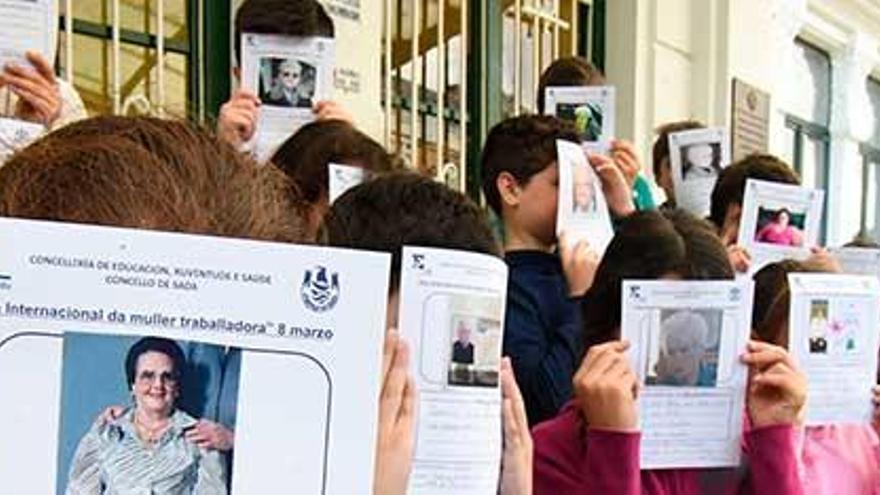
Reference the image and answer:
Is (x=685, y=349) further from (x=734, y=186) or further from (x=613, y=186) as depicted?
(x=734, y=186)

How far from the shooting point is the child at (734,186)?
247 centimetres

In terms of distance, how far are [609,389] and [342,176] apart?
1.36 feet

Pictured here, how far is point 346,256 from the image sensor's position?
69 centimetres

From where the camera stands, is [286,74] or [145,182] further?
[286,74]

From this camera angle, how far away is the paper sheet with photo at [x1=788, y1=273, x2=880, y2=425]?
173 centimetres

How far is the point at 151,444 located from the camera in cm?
66

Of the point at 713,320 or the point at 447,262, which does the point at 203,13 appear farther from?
the point at 447,262

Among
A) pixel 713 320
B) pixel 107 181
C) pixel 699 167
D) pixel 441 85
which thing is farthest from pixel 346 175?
pixel 441 85

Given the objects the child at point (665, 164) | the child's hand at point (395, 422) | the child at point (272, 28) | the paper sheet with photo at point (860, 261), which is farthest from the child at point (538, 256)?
the child's hand at point (395, 422)

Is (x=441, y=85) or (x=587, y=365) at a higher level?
(x=441, y=85)

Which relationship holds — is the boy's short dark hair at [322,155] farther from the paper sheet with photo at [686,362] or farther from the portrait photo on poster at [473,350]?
the portrait photo on poster at [473,350]

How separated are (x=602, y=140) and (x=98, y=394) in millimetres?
1892

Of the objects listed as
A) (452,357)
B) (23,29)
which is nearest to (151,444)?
(452,357)

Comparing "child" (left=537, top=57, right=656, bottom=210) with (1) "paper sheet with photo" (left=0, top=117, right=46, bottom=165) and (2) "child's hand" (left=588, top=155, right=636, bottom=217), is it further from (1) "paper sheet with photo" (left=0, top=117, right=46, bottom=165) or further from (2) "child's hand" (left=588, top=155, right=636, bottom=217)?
(1) "paper sheet with photo" (left=0, top=117, right=46, bottom=165)
